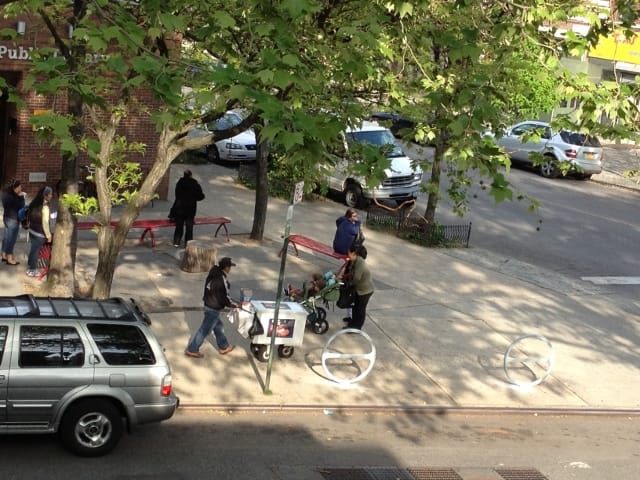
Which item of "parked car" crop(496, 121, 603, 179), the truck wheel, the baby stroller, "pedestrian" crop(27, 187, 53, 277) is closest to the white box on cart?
the baby stroller

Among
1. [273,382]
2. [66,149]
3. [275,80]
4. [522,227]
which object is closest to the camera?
[66,149]

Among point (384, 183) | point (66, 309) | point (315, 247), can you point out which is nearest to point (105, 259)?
point (66, 309)

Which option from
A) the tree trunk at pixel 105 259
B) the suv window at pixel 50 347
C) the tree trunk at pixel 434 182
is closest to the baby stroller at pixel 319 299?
the tree trunk at pixel 105 259

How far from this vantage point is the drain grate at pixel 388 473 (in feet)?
32.6

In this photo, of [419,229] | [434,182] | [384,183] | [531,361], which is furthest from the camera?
[384,183]

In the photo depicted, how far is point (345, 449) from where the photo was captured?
10.7 m

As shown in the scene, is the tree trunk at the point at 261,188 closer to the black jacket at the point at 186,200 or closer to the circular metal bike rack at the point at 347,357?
the black jacket at the point at 186,200

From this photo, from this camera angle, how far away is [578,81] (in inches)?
379

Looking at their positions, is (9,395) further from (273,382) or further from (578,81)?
(578,81)

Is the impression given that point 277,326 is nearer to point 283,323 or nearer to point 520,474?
point 283,323

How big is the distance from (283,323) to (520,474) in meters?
4.01

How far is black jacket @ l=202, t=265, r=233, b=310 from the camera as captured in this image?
496 inches

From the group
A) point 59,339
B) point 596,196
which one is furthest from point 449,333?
point 596,196

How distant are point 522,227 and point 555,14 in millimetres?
14105
